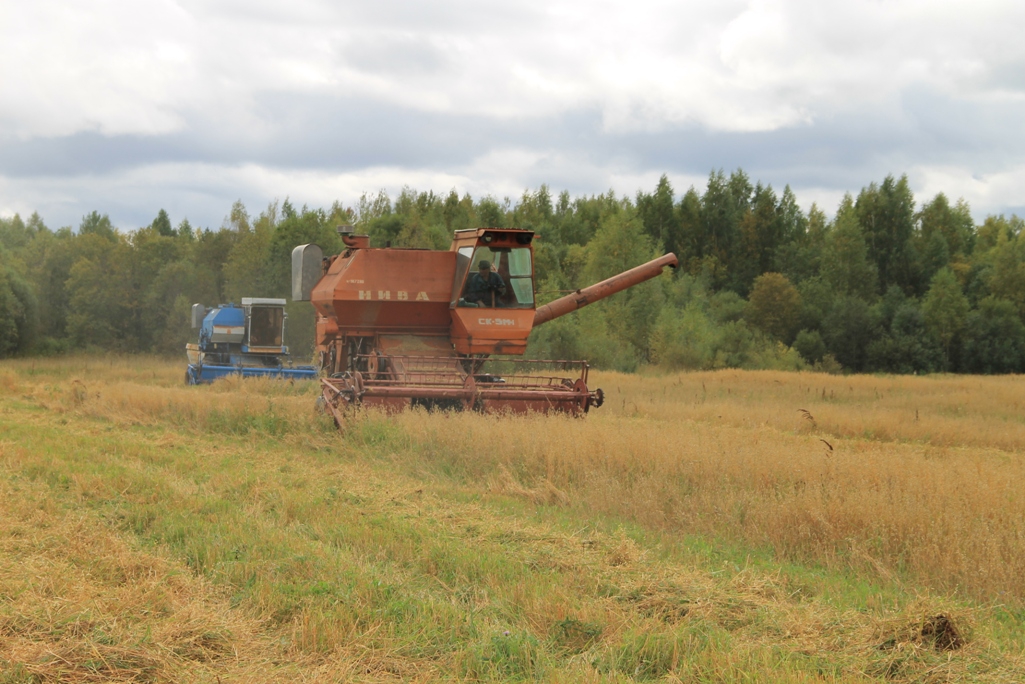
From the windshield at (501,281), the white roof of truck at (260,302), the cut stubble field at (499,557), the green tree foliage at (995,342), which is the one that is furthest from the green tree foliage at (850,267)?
the cut stubble field at (499,557)

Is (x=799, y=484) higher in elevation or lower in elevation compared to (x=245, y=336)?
lower

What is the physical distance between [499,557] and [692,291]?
50.3 meters

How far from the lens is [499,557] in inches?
267

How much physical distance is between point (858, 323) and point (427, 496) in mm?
46776

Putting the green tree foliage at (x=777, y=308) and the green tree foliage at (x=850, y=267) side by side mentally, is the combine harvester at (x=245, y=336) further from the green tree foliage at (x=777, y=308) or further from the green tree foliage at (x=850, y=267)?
the green tree foliage at (x=850, y=267)

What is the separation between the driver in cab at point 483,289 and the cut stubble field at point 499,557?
350 centimetres

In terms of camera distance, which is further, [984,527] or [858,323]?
[858,323]

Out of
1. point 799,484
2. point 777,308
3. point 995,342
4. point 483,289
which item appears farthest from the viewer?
point 777,308

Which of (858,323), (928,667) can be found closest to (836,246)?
(858,323)

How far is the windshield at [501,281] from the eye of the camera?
15.8m

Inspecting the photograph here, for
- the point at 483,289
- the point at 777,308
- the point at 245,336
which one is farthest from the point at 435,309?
the point at 777,308

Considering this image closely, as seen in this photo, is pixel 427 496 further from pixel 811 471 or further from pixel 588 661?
pixel 588 661

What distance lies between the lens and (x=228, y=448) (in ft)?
41.9

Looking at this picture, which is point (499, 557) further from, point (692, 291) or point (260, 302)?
point (692, 291)
